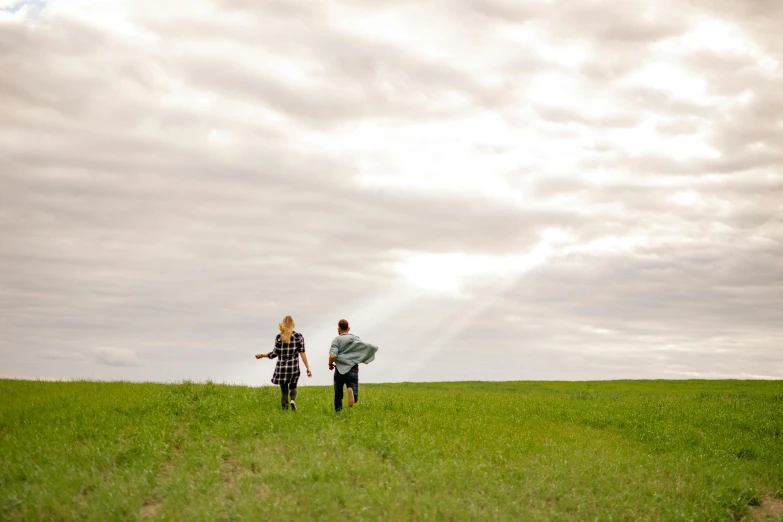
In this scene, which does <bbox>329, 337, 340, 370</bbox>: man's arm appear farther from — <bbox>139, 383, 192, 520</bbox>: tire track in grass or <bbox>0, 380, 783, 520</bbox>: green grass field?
<bbox>139, 383, 192, 520</bbox>: tire track in grass

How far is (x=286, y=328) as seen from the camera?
2169 cm

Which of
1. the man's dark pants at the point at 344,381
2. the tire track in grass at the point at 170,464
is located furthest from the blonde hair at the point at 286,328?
the tire track in grass at the point at 170,464

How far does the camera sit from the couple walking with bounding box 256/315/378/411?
69.9ft

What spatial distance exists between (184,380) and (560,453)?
17537 mm

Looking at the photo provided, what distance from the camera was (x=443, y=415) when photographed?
2366 centimetres

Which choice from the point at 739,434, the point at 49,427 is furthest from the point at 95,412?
the point at 739,434

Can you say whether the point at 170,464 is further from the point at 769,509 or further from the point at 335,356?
the point at 769,509

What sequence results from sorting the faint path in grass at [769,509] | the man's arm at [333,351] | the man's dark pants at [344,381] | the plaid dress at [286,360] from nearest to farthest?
the faint path in grass at [769,509] < the man's arm at [333,351] < the man's dark pants at [344,381] < the plaid dress at [286,360]

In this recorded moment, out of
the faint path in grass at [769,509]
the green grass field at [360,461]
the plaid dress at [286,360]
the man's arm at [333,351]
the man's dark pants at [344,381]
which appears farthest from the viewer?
the plaid dress at [286,360]

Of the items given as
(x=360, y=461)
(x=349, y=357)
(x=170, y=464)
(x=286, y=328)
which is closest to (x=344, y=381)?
(x=349, y=357)

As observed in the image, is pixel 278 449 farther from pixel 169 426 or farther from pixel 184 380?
pixel 184 380

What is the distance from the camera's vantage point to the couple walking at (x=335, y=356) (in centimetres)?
2130

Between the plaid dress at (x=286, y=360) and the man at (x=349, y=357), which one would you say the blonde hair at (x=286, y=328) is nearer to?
the plaid dress at (x=286, y=360)

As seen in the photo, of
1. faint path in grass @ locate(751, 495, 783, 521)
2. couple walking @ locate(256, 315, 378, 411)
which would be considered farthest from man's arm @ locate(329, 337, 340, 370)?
faint path in grass @ locate(751, 495, 783, 521)
